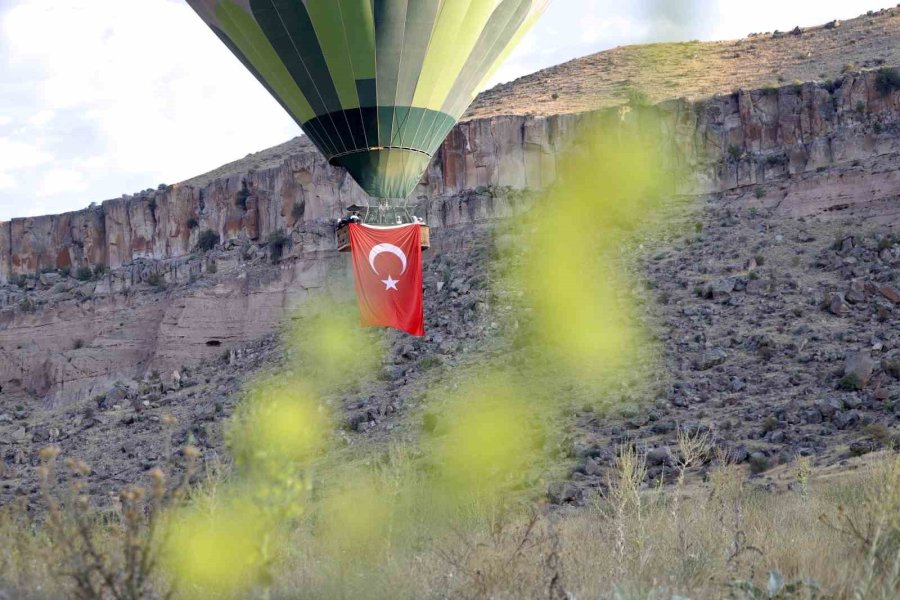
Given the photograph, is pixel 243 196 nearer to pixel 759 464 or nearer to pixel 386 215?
pixel 759 464

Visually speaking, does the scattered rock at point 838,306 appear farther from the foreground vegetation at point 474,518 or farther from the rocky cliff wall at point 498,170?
the rocky cliff wall at point 498,170

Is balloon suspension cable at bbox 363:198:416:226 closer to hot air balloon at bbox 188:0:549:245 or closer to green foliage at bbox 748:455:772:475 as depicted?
hot air balloon at bbox 188:0:549:245

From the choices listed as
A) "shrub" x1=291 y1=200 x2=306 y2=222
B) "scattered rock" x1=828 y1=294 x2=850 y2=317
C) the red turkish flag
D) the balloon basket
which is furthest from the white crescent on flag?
"shrub" x1=291 y1=200 x2=306 y2=222

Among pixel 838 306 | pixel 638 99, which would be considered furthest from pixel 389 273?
pixel 638 99

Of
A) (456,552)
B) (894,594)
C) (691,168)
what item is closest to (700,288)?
(691,168)

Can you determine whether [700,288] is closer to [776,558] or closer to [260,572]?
[776,558]

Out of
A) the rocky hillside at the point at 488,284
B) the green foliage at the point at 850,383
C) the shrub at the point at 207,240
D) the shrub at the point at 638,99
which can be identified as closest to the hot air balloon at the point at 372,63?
the rocky hillside at the point at 488,284
